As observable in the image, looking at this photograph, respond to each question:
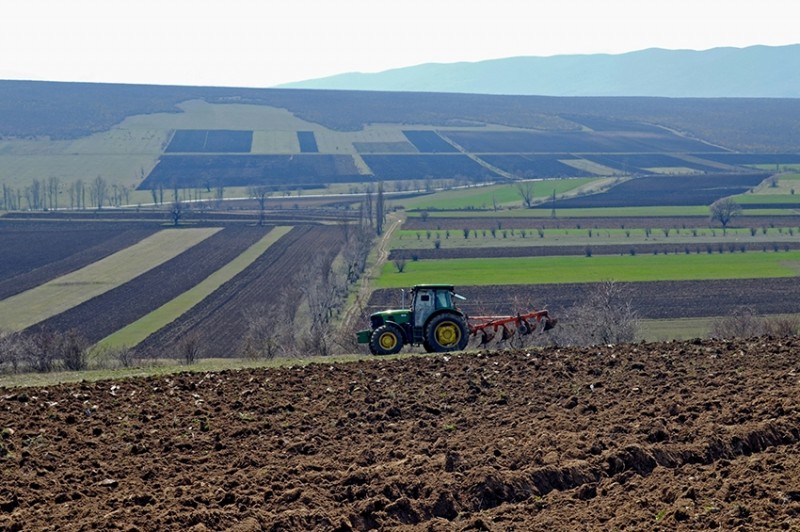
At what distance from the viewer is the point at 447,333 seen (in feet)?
82.4

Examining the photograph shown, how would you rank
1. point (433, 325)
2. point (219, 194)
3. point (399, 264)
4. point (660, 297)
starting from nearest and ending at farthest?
point (433, 325) → point (660, 297) → point (399, 264) → point (219, 194)

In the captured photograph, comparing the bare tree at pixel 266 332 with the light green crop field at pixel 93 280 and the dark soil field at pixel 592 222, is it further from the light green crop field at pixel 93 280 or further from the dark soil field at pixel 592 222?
the dark soil field at pixel 592 222

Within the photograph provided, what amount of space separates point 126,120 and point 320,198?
81.2m

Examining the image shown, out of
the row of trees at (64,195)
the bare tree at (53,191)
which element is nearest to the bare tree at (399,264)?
the row of trees at (64,195)

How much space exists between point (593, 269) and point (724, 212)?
3275 centimetres

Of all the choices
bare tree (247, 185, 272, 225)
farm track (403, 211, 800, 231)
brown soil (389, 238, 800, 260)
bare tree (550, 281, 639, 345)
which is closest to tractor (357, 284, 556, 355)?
bare tree (550, 281, 639, 345)

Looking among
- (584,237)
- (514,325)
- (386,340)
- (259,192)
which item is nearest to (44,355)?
(386,340)

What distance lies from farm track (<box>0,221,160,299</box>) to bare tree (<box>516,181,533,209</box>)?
1571 inches

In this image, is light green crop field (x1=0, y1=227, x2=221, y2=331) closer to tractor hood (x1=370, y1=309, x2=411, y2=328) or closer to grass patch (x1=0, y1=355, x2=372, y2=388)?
grass patch (x1=0, y1=355, x2=372, y2=388)

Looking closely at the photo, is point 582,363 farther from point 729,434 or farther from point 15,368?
point 15,368

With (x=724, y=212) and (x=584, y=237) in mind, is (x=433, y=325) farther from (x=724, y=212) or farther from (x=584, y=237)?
(x=724, y=212)

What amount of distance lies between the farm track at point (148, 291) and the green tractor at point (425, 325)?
82.0 feet

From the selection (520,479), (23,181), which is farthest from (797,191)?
(520,479)

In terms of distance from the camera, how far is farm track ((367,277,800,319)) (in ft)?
168
